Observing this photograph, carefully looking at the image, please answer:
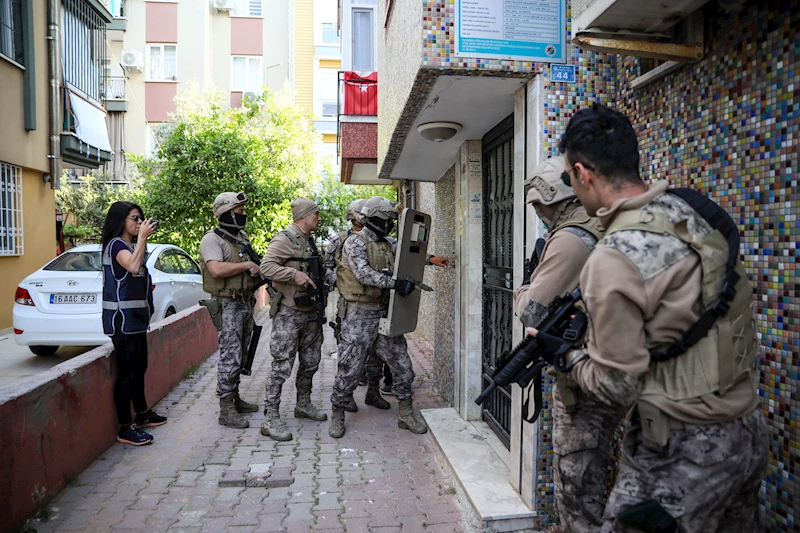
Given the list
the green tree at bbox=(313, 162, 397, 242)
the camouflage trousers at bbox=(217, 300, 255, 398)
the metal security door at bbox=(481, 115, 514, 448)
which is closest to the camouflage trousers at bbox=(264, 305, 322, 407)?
the camouflage trousers at bbox=(217, 300, 255, 398)

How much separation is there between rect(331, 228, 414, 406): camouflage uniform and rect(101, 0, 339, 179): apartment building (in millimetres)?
18465

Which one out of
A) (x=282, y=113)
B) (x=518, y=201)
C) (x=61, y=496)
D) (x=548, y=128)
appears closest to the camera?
(x=548, y=128)

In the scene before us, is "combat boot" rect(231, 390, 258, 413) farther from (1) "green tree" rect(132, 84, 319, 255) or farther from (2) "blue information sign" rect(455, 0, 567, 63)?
(1) "green tree" rect(132, 84, 319, 255)

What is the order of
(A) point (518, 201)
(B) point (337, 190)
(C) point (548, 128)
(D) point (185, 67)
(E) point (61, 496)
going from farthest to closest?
1. (D) point (185, 67)
2. (B) point (337, 190)
3. (E) point (61, 496)
4. (A) point (518, 201)
5. (C) point (548, 128)

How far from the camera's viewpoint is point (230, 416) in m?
4.85

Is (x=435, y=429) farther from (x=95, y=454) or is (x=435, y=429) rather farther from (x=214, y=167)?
(x=214, y=167)

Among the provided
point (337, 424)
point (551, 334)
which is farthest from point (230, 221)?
point (551, 334)

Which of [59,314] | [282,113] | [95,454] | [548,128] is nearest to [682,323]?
[548,128]

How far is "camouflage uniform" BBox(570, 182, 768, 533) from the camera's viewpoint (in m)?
1.54

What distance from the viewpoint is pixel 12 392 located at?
304cm

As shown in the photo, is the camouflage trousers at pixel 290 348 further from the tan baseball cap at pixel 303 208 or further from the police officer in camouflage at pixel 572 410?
the police officer in camouflage at pixel 572 410

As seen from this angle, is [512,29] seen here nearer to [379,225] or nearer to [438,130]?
[438,130]

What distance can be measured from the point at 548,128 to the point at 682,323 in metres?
1.59

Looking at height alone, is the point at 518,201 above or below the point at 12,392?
above
